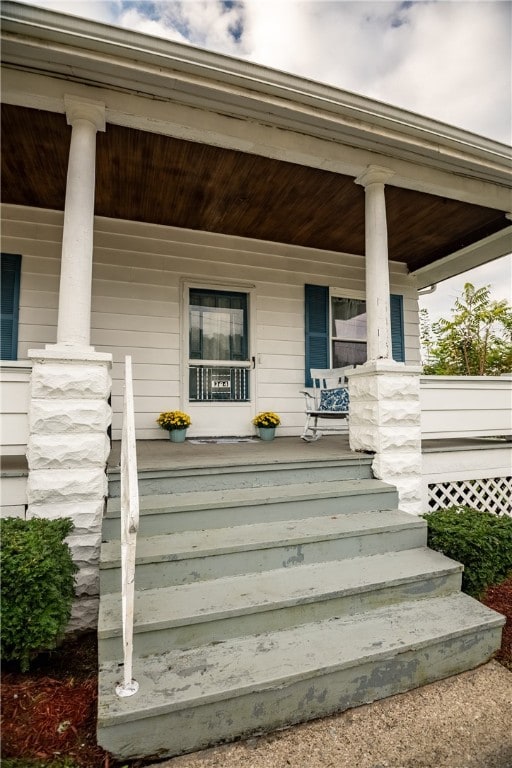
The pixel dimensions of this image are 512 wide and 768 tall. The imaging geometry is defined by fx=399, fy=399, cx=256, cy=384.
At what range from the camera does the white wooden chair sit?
3.84 m

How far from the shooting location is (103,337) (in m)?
4.26

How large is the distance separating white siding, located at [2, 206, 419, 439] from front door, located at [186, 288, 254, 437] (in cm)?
15

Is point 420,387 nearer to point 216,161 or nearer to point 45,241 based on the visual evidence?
point 216,161

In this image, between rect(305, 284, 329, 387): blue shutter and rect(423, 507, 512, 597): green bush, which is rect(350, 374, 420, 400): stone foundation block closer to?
rect(423, 507, 512, 597): green bush

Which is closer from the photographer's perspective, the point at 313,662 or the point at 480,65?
Answer: the point at 313,662

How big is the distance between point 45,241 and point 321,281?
3.16 meters

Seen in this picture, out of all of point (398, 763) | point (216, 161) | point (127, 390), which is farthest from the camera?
point (216, 161)

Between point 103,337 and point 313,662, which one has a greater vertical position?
point 103,337

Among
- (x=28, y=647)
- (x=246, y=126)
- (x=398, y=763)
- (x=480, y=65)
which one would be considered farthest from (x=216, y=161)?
(x=398, y=763)

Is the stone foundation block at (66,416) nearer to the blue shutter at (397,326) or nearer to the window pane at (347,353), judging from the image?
the window pane at (347,353)

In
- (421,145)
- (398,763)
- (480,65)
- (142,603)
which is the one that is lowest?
(398,763)

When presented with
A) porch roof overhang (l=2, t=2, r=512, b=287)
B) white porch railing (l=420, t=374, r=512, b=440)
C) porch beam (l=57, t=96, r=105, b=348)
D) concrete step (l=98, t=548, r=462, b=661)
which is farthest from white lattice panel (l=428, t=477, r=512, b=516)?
porch beam (l=57, t=96, r=105, b=348)

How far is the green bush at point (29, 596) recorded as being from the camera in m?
1.66

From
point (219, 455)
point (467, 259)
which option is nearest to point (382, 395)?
point (219, 455)
